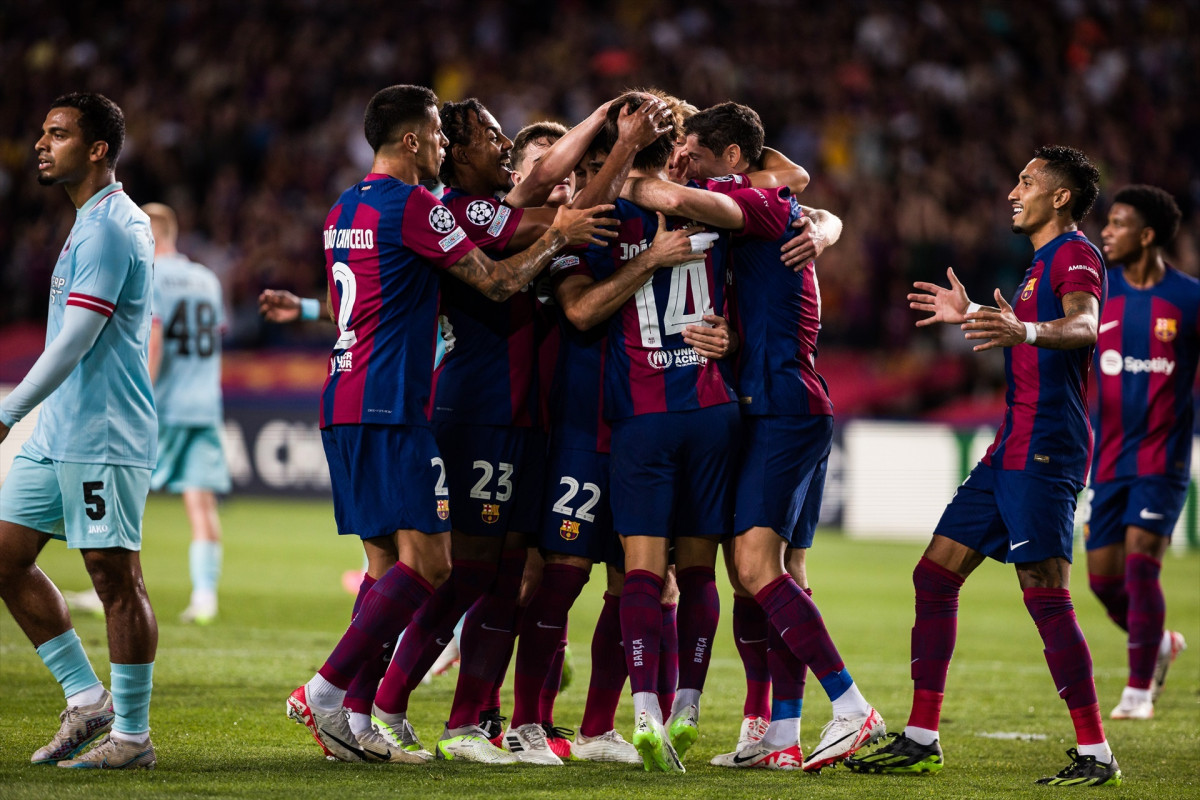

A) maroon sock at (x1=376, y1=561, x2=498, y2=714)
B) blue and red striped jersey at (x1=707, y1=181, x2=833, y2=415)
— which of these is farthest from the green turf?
blue and red striped jersey at (x1=707, y1=181, x2=833, y2=415)

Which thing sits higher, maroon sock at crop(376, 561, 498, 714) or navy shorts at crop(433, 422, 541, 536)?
navy shorts at crop(433, 422, 541, 536)

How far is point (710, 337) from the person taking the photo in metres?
5.68

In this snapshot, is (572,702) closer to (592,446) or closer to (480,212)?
(592,446)

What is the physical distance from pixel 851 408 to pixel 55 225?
12119 millimetres

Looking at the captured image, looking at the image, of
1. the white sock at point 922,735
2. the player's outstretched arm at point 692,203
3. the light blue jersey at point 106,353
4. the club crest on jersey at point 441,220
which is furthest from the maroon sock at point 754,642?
the light blue jersey at point 106,353

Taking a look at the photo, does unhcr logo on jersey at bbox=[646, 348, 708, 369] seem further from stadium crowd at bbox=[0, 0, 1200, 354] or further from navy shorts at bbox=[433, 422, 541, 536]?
stadium crowd at bbox=[0, 0, 1200, 354]

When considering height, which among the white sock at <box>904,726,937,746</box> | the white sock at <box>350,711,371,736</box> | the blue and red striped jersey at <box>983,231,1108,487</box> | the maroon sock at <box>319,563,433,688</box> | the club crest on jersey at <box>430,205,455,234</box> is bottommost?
the white sock at <box>904,726,937,746</box>

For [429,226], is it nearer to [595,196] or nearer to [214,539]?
[595,196]

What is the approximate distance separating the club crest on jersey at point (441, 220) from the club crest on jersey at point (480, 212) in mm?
240

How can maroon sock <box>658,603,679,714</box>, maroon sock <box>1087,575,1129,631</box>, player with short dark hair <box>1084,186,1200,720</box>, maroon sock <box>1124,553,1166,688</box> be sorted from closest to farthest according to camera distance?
maroon sock <box>658,603,679,714</box>
maroon sock <box>1124,553,1166,688</box>
player with short dark hair <box>1084,186,1200,720</box>
maroon sock <box>1087,575,1129,631</box>

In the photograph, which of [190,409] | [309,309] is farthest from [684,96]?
[309,309]

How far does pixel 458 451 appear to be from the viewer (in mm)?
5848

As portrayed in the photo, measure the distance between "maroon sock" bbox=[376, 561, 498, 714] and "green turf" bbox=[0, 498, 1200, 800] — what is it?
1.54 ft

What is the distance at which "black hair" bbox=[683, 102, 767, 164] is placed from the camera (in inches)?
240
